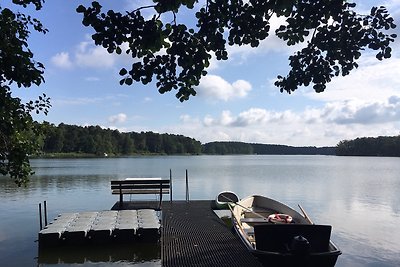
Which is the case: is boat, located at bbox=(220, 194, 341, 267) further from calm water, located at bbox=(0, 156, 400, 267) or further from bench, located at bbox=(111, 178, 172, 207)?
bench, located at bbox=(111, 178, 172, 207)

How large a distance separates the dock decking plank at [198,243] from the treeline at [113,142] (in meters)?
83.3

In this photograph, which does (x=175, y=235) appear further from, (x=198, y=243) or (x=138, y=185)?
(x=138, y=185)

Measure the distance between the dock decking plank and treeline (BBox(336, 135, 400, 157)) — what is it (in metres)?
134

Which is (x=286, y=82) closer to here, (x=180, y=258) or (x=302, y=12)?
(x=302, y=12)

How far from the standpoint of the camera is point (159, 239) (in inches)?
422

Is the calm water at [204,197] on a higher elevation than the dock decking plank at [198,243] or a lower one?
lower

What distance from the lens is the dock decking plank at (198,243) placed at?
27.8ft

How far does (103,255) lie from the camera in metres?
9.83

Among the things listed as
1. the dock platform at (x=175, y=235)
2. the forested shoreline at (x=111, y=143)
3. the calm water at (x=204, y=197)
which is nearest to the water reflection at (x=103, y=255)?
the calm water at (x=204, y=197)

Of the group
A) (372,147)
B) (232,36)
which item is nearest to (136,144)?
(372,147)

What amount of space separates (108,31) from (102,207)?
16.4 m

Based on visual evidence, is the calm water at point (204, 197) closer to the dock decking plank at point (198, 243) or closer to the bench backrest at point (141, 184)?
the dock decking plank at point (198, 243)

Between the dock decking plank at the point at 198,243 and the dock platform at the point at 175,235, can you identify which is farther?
the dock platform at the point at 175,235

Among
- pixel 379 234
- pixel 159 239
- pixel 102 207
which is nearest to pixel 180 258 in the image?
pixel 159 239
